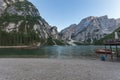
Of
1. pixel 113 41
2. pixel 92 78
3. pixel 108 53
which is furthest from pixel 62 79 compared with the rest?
pixel 108 53

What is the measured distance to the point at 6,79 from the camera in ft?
72.5

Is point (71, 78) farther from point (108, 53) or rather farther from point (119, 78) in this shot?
point (108, 53)

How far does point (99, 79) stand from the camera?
22.4 metres

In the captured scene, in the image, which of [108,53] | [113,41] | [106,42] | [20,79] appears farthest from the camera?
[108,53]

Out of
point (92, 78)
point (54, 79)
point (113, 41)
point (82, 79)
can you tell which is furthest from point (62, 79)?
point (113, 41)

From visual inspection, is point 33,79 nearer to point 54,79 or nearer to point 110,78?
point 54,79

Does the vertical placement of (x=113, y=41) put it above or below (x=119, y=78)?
above

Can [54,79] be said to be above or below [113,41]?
below

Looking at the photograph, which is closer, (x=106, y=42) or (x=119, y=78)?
(x=119, y=78)

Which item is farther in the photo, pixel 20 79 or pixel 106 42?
pixel 106 42

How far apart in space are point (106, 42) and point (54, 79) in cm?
3977

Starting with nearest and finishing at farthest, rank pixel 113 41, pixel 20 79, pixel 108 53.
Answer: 1. pixel 20 79
2. pixel 113 41
3. pixel 108 53

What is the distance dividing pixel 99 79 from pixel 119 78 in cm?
287

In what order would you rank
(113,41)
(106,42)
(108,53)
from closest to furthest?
(113,41), (106,42), (108,53)
